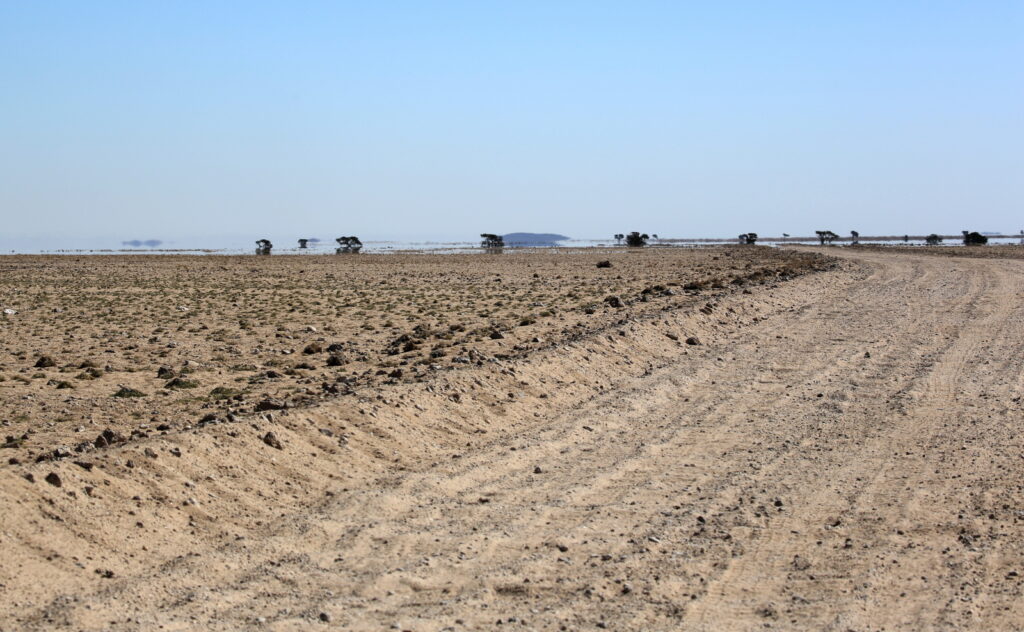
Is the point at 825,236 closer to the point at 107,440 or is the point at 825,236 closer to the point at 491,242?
the point at 491,242

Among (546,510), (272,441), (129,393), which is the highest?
(272,441)

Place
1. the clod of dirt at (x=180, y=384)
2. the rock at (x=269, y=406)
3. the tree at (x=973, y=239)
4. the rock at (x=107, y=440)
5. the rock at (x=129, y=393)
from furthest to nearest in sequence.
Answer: the tree at (x=973, y=239) < the clod of dirt at (x=180, y=384) < the rock at (x=129, y=393) < the rock at (x=269, y=406) < the rock at (x=107, y=440)

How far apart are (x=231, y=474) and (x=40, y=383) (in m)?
6.94

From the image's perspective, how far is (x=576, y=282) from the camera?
37062 millimetres

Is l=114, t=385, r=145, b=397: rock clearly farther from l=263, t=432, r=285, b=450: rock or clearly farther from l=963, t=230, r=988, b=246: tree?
l=963, t=230, r=988, b=246: tree

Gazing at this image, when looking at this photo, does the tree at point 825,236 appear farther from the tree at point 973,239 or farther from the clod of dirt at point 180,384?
the clod of dirt at point 180,384

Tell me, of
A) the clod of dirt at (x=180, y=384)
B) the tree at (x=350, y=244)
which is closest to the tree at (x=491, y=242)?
the tree at (x=350, y=244)

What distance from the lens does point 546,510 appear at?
8.25 meters

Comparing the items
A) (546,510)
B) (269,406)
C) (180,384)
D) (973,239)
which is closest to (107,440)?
(269,406)

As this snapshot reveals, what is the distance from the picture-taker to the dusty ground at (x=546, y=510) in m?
6.36

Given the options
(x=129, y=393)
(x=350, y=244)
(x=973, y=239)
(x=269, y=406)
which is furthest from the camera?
(x=350, y=244)

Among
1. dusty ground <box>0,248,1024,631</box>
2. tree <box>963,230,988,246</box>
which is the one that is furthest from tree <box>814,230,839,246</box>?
dusty ground <box>0,248,1024,631</box>

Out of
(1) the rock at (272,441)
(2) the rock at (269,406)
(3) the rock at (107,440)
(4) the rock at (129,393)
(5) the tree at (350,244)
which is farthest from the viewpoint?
(5) the tree at (350,244)

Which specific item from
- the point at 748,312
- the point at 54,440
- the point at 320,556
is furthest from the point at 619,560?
the point at 748,312
